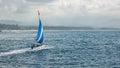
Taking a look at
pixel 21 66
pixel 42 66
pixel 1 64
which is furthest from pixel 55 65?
pixel 1 64

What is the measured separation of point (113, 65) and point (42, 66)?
43.2 ft

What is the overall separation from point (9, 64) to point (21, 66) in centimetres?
393

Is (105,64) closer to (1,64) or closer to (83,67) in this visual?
(83,67)

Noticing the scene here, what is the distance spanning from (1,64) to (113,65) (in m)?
21.1

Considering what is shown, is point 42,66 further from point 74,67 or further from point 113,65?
point 113,65

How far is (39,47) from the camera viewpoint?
98.2 meters

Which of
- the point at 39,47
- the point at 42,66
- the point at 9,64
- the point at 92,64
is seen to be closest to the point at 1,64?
the point at 9,64

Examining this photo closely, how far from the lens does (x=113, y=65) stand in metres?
60.1

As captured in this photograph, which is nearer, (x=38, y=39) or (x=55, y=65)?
(x=55, y=65)

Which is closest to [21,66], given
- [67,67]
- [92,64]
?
[67,67]

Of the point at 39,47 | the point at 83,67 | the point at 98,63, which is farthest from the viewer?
the point at 39,47

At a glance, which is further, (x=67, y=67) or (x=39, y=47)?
(x=39, y=47)

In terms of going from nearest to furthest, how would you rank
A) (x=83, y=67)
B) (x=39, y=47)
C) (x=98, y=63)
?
(x=83, y=67) → (x=98, y=63) → (x=39, y=47)

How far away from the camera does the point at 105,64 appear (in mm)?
61312
